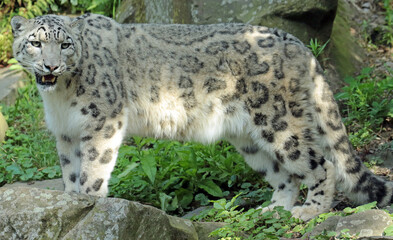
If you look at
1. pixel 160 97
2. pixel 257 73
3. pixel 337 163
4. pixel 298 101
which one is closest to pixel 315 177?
pixel 337 163

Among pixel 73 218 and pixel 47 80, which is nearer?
pixel 73 218

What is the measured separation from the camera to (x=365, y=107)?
7203 mm

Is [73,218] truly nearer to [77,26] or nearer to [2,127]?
[77,26]

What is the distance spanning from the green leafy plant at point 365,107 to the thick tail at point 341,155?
1.35 meters

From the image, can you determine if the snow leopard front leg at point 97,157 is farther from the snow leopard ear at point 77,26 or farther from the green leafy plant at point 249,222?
the green leafy plant at point 249,222

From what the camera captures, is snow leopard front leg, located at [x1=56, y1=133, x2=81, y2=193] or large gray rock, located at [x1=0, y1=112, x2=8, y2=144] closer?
snow leopard front leg, located at [x1=56, y1=133, x2=81, y2=193]

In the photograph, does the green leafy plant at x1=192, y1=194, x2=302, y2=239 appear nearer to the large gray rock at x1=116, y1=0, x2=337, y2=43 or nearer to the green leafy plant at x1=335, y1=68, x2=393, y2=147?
the green leafy plant at x1=335, y1=68, x2=393, y2=147

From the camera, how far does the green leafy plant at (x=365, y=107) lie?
6941mm

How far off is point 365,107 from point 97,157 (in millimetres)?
3624

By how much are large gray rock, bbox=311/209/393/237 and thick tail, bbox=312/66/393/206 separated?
4.14ft

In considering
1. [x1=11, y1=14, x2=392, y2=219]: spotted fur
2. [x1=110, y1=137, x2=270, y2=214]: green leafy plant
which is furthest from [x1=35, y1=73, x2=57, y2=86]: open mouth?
[x1=110, y1=137, x2=270, y2=214]: green leafy plant

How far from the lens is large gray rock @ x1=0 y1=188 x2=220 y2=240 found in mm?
3730

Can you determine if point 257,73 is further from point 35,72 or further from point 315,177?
point 35,72

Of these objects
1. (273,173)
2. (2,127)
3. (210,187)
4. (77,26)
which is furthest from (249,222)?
(2,127)
